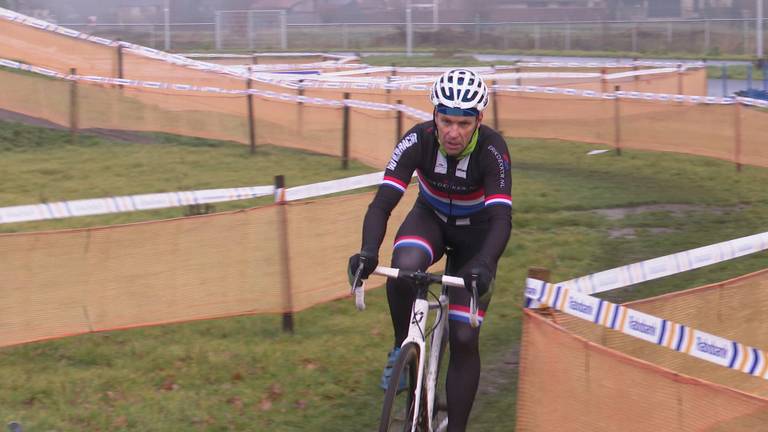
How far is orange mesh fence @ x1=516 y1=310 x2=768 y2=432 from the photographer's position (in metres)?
3.57

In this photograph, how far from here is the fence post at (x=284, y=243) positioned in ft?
23.7

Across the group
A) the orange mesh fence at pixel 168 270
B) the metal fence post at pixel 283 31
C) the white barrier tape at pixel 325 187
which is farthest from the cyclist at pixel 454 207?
the metal fence post at pixel 283 31

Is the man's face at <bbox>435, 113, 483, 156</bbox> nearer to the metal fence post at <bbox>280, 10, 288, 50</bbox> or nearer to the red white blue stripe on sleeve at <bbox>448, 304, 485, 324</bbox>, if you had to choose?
the red white blue stripe on sleeve at <bbox>448, 304, 485, 324</bbox>

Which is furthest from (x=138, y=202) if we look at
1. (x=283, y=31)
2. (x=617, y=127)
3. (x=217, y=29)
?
(x=217, y=29)

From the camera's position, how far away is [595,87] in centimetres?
2052

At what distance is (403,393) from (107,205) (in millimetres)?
2834

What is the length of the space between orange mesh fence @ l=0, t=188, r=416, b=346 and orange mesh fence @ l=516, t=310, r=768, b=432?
3.21m

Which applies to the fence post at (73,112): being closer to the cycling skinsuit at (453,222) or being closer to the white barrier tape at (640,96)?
the white barrier tape at (640,96)

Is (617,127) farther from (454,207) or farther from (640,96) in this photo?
(454,207)

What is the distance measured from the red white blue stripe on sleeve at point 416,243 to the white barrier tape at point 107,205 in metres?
2.17

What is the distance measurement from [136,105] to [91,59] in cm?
505

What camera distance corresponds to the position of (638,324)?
170 inches

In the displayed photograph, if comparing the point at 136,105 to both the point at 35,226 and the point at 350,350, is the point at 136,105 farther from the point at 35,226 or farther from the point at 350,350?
the point at 350,350

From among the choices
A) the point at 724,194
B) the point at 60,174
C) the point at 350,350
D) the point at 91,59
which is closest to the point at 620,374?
the point at 350,350
